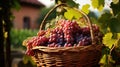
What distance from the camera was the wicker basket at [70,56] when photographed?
1.82m

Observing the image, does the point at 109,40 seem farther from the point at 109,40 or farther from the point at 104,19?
the point at 104,19

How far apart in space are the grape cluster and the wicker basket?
0.04 metres

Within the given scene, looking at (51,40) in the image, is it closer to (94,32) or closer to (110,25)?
(94,32)

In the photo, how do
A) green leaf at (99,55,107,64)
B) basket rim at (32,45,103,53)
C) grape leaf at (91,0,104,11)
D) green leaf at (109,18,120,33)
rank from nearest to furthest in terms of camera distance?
basket rim at (32,45,103,53), green leaf at (99,55,107,64), green leaf at (109,18,120,33), grape leaf at (91,0,104,11)

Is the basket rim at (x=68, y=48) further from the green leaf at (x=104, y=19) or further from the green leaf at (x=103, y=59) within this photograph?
the green leaf at (x=104, y=19)

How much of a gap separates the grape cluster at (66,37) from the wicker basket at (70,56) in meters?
0.04

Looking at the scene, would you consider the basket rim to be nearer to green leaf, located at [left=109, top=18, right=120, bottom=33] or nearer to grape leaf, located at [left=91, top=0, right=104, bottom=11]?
green leaf, located at [left=109, top=18, right=120, bottom=33]

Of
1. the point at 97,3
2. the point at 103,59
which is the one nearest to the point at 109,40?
the point at 103,59

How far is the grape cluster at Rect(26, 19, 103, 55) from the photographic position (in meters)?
1.87

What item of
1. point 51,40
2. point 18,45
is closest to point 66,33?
point 51,40

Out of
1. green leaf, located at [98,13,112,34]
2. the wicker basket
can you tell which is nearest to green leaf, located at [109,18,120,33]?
green leaf, located at [98,13,112,34]

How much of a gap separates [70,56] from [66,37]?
0.35ft

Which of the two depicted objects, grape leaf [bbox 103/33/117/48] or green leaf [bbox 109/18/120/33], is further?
green leaf [bbox 109/18/120/33]

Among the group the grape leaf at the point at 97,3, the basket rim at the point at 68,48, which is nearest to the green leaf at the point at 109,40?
the basket rim at the point at 68,48
